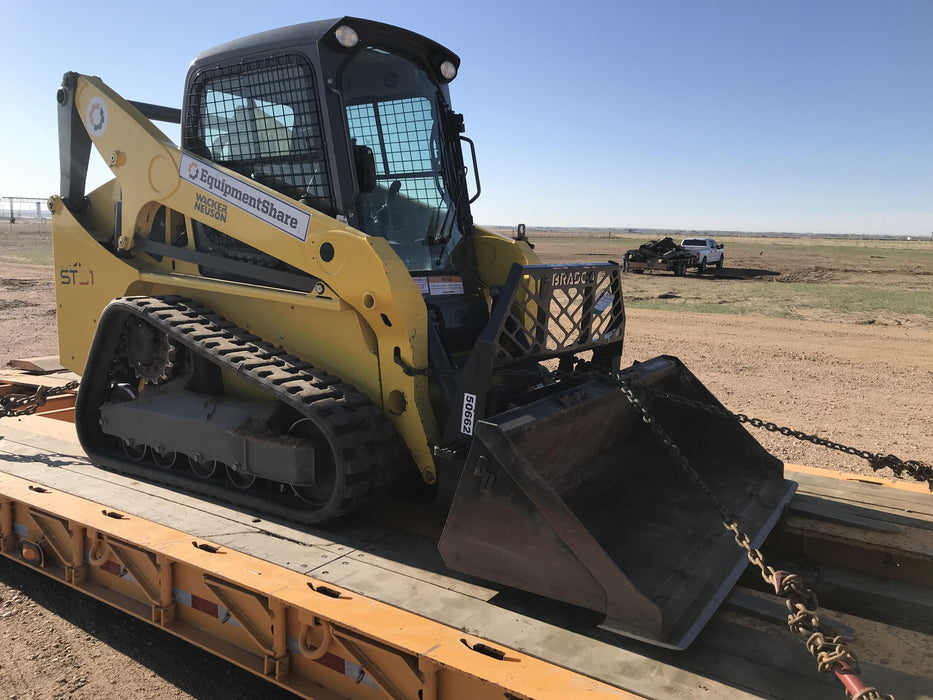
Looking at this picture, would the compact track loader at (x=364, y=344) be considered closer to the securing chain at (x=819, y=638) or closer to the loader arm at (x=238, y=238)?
the loader arm at (x=238, y=238)

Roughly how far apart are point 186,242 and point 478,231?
2027 mm

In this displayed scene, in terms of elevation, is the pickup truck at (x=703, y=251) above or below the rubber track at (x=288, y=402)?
above

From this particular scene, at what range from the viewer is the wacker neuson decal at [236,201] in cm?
413

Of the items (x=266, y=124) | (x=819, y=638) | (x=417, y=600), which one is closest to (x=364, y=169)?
(x=266, y=124)

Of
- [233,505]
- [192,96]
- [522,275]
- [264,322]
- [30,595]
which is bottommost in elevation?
[30,595]

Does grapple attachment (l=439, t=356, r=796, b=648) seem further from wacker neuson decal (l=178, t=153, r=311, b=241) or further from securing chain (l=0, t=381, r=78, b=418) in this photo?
securing chain (l=0, t=381, r=78, b=418)

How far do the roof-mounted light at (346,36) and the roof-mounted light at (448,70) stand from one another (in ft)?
2.82

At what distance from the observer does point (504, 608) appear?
3.08 metres

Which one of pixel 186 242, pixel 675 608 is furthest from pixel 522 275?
pixel 186 242

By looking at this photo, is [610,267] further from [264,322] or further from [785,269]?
[785,269]

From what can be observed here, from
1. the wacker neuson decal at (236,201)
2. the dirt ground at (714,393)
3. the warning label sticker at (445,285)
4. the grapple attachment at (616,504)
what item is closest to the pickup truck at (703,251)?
the dirt ground at (714,393)

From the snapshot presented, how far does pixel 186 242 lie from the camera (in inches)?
202

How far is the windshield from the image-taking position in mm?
4582

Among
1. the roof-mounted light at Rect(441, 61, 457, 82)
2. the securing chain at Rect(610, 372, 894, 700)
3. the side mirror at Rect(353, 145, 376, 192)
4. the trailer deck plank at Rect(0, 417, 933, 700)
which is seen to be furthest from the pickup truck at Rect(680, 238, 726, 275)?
the securing chain at Rect(610, 372, 894, 700)
